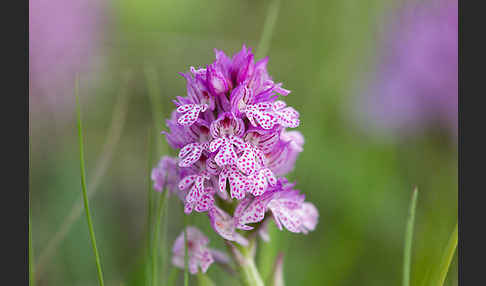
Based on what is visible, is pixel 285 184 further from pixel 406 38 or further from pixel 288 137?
pixel 406 38

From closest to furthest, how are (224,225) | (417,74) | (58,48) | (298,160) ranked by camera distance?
(224,225) < (417,74) < (298,160) < (58,48)

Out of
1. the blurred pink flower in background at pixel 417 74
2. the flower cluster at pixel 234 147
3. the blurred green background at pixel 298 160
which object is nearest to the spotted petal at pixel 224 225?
the flower cluster at pixel 234 147

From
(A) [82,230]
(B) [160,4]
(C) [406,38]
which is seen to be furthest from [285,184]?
(B) [160,4]

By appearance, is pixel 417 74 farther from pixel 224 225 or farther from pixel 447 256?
pixel 224 225

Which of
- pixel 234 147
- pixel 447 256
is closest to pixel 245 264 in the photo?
pixel 234 147

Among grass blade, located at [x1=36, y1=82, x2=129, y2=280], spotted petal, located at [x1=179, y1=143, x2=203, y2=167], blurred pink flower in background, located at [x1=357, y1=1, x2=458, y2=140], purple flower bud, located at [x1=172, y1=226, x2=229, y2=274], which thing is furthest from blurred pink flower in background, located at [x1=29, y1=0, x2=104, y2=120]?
spotted petal, located at [x1=179, y1=143, x2=203, y2=167]
